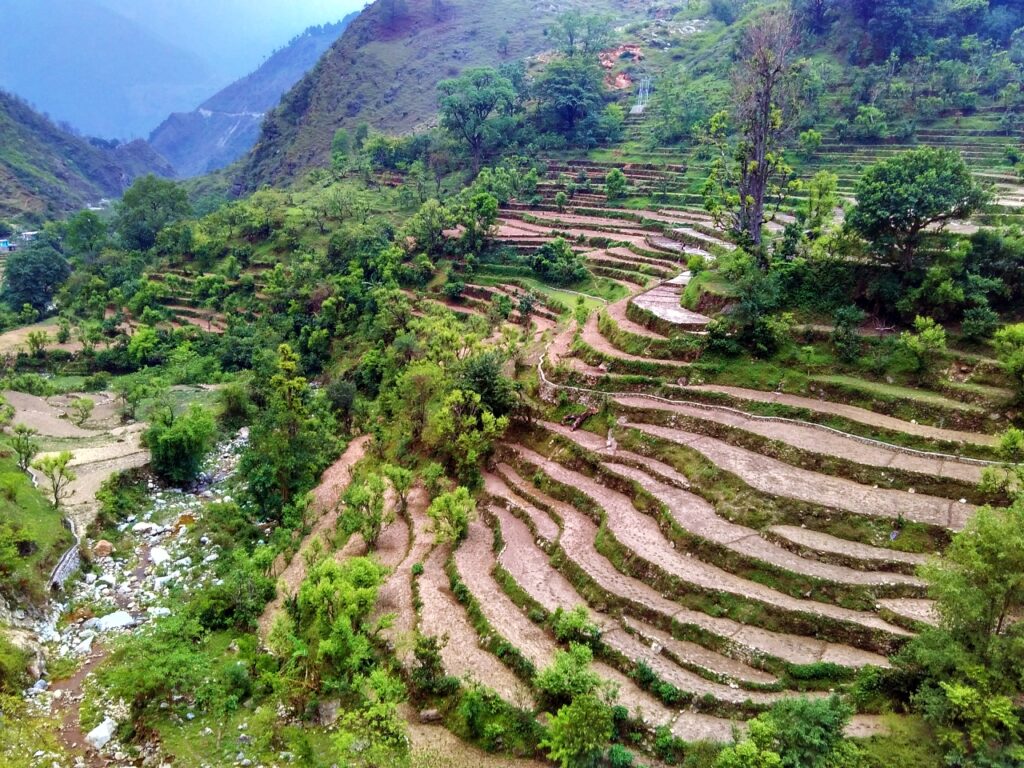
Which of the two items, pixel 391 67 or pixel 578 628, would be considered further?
pixel 391 67

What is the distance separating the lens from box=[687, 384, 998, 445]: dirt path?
1540 cm

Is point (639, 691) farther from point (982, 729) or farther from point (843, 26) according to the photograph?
point (843, 26)

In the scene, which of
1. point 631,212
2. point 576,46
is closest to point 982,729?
point 631,212

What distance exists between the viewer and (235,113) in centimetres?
15738

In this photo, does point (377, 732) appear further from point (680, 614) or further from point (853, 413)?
point (853, 413)

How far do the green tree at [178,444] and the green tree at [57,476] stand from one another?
2.91 m

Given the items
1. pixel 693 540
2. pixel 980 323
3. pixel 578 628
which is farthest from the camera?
pixel 980 323

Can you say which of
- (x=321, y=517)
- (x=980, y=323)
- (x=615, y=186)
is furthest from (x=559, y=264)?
(x=980, y=323)

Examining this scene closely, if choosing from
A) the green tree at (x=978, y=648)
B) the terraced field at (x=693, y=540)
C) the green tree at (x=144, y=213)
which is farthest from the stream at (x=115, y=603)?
the green tree at (x=144, y=213)

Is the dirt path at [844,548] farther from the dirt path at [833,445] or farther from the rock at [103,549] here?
the rock at [103,549]

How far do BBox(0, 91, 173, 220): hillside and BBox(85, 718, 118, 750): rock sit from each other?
81742 millimetres

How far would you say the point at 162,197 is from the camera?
176 ft

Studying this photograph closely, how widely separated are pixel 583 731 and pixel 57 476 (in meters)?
20.4

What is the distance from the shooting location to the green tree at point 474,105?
49.8m
